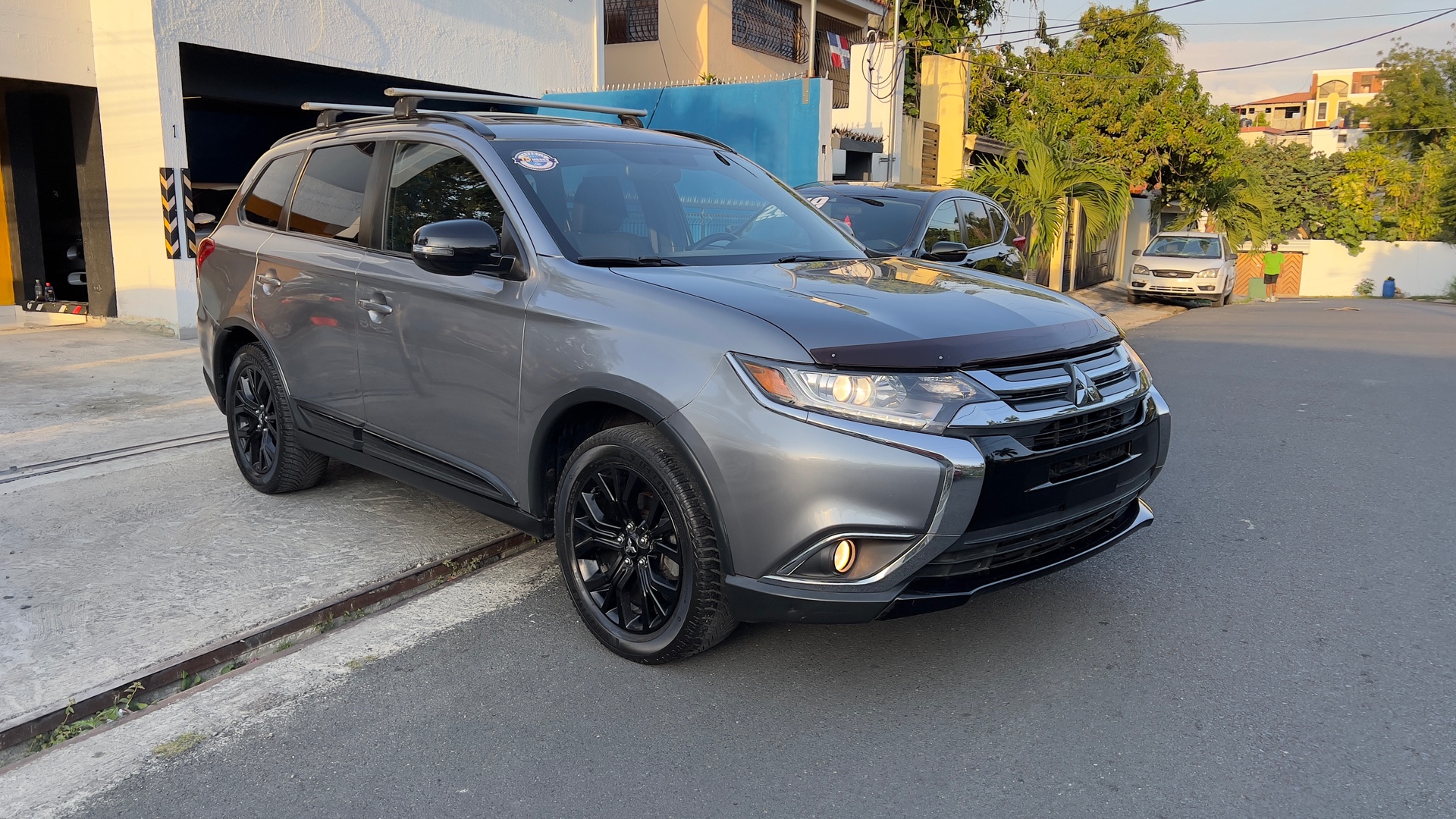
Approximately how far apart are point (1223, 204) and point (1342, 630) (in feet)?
109

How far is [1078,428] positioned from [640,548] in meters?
1.48

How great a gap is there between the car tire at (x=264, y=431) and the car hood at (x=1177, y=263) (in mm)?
21970

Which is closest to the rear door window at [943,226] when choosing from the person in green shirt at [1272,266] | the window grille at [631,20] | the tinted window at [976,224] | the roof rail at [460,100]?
the tinted window at [976,224]

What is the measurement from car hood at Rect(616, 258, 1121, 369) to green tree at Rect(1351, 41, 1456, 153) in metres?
68.5

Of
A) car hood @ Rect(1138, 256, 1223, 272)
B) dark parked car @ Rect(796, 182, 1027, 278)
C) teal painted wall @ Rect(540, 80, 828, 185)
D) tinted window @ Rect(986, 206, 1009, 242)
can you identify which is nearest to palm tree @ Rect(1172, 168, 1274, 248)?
car hood @ Rect(1138, 256, 1223, 272)

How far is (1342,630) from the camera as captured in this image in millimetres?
4004

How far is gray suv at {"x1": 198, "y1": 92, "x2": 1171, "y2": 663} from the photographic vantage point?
3129 millimetres

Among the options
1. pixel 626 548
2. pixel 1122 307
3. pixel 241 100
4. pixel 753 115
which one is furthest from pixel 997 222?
pixel 1122 307

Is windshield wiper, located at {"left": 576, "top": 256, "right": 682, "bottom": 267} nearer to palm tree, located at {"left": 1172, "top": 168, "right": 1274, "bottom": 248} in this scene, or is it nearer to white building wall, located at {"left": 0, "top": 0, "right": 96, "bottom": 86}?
white building wall, located at {"left": 0, "top": 0, "right": 96, "bottom": 86}

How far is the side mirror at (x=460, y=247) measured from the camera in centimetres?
377

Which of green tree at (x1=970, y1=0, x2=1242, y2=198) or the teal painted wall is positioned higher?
green tree at (x1=970, y1=0, x2=1242, y2=198)

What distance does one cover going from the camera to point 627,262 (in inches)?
155

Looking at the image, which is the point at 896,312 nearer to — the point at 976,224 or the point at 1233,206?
the point at 976,224

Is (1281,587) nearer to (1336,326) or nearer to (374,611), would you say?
(374,611)
